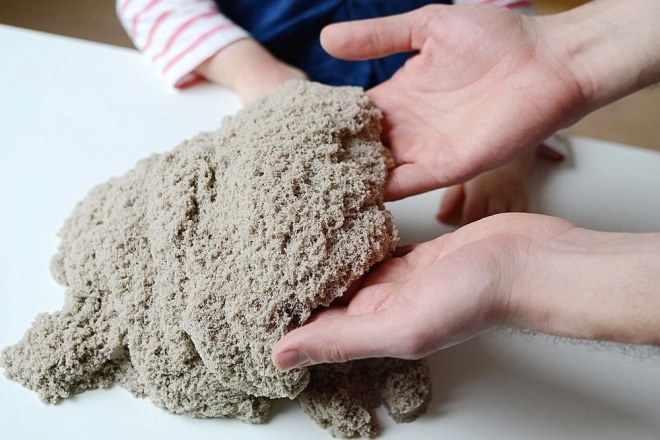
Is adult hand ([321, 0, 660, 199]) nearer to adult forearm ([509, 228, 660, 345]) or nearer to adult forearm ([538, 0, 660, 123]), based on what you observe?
adult forearm ([538, 0, 660, 123])

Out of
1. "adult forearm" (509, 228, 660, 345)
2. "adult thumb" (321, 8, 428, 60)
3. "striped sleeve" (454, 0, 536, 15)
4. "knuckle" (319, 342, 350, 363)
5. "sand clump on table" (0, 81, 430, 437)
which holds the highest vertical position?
"adult thumb" (321, 8, 428, 60)

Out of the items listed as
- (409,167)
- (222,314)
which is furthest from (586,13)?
(222,314)

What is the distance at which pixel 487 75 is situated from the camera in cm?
75

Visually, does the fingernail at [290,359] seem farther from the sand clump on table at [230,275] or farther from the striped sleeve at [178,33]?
the striped sleeve at [178,33]

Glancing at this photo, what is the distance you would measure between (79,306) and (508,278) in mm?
434

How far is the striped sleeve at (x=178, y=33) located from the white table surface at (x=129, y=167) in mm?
29

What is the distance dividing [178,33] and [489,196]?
0.52 metres

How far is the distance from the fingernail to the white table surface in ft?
0.43

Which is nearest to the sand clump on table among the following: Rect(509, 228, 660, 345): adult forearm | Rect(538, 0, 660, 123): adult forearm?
Rect(509, 228, 660, 345): adult forearm

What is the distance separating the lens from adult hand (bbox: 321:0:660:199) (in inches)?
27.9

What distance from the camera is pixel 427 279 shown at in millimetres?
502

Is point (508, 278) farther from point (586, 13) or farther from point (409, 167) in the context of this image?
point (586, 13)

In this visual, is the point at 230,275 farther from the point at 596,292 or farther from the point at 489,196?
the point at 489,196

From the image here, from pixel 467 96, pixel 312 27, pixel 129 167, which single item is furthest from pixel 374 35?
pixel 129 167
